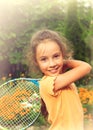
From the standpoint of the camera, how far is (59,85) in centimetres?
160

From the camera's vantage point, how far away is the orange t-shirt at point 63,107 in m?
1.59

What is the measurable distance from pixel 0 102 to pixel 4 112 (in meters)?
0.08

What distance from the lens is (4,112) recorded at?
3.24m

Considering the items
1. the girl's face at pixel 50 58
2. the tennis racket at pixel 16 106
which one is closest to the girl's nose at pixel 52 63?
the girl's face at pixel 50 58

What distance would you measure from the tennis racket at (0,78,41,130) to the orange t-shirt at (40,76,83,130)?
4.50ft

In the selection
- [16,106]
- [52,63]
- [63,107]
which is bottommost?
[16,106]

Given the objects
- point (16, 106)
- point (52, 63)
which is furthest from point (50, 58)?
point (16, 106)

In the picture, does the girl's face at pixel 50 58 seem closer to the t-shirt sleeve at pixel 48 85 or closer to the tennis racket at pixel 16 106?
the t-shirt sleeve at pixel 48 85

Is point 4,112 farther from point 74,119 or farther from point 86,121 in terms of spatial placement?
point 74,119

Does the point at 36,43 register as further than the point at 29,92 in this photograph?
No

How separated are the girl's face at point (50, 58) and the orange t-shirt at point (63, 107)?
0.03 metres

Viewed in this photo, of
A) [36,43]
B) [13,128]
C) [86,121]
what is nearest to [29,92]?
[13,128]

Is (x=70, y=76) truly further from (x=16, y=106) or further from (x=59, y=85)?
(x=16, y=106)

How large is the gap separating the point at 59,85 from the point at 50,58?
0.10m
